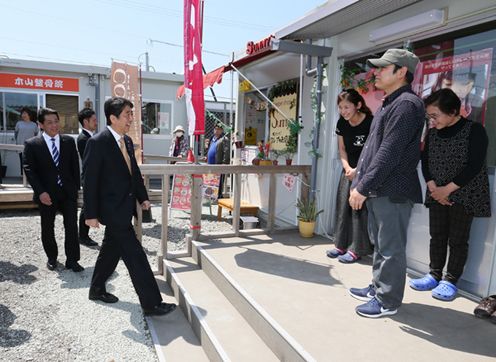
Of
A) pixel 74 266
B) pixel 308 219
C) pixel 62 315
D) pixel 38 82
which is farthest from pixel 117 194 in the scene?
pixel 38 82

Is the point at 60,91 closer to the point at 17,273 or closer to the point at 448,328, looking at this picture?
the point at 17,273

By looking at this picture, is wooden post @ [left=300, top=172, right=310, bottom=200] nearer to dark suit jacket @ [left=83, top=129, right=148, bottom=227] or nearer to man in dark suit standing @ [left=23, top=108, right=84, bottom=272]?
dark suit jacket @ [left=83, top=129, right=148, bottom=227]

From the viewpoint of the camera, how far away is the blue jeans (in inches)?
90.4

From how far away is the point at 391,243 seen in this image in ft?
7.55

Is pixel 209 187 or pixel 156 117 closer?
pixel 209 187

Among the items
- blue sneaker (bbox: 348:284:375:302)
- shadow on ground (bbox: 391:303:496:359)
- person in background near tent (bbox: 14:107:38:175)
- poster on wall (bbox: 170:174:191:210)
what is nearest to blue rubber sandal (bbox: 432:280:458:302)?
shadow on ground (bbox: 391:303:496:359)

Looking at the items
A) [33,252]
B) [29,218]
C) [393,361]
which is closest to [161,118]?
[29,218]

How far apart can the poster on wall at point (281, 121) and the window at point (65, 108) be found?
738 cm

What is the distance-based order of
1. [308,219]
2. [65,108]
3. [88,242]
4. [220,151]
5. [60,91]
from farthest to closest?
[65,108] < [60,91] < [220,151] < [88,242] < [308,219]

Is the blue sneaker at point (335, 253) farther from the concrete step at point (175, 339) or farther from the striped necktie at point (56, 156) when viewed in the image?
the striped necktie at point (56, 156)

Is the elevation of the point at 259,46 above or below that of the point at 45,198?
above

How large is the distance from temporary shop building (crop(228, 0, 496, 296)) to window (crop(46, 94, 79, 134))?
25.3 feet

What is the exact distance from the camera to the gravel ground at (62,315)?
8.47 ft

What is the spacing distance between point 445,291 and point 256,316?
146 cm
